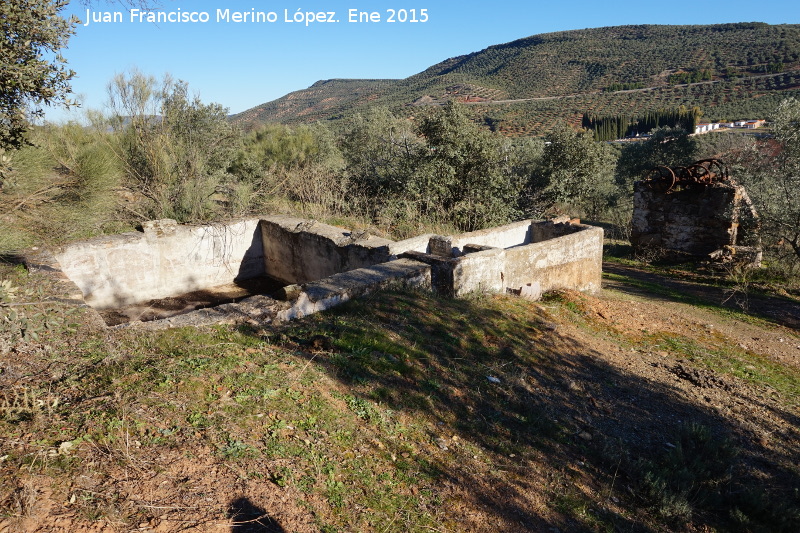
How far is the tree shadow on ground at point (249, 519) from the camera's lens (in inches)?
90.0

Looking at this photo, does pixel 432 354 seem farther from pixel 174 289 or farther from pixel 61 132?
pixel 61 132

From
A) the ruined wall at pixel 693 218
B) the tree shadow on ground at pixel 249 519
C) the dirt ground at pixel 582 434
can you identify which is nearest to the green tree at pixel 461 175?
the dirt ground at pixel 582 434

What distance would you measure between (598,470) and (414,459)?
1497 mm

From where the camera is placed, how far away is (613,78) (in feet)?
131

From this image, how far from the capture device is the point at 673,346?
21.8 ft

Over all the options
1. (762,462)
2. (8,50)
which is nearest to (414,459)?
(762,462)

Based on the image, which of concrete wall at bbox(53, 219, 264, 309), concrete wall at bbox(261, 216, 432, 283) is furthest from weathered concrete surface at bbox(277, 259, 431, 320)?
concrete wall at bbox(53, 219, 264, 309)

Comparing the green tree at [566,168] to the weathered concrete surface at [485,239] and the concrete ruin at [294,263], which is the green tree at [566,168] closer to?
the weathered concrete surface at [485,239]

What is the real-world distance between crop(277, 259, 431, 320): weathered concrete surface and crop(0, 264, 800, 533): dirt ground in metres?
1.91

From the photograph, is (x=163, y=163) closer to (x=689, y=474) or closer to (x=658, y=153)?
(x=689, y=474)

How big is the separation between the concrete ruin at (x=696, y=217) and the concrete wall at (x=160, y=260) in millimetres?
10611

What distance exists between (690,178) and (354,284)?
36.4 ft

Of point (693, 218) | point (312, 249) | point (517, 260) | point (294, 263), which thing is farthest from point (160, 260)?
point (693, 218)

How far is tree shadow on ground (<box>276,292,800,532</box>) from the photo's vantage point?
3.25 m
